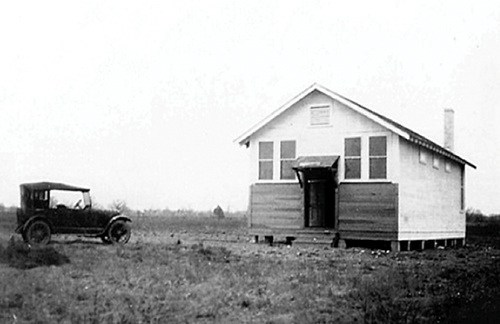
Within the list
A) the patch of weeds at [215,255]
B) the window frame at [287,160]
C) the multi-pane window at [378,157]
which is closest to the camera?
the patch of weeds at [215,255]

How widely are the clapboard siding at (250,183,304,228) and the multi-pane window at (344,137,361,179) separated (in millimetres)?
1994

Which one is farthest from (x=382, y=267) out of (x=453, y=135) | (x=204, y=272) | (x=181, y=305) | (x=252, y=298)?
(x=453, y=135)

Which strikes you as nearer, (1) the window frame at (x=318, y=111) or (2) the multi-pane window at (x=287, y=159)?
(1) the window frame at (x=318, y=111)

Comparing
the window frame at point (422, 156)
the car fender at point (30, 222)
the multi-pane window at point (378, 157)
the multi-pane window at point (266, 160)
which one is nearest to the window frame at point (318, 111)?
the multi-pane window at point (378, 157)

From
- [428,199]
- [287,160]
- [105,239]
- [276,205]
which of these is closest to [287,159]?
[287,160]

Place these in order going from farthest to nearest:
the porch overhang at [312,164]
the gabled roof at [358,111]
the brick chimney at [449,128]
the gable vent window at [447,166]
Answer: the brick chimney at [449,128] → the gable vent window at [447,166] → the porch overhang at [312,164] → the gabled roof at [358,111]

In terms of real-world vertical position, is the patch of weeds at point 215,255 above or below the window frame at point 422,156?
below

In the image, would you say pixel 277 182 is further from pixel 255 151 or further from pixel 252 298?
pixel 252 298

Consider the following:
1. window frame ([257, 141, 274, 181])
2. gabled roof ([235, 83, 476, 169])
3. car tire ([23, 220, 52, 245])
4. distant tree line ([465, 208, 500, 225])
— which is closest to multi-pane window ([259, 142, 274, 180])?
window frame ([257, 141, 274, 181])

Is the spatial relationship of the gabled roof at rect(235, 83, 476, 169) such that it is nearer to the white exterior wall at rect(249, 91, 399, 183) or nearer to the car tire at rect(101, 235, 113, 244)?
the white exterior wall at rect(249, 91, 399, 183)

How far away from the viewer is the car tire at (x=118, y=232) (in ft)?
70.8

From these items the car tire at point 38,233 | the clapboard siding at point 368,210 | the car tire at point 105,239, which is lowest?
the car tire at point 105,239

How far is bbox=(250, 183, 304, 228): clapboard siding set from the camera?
78.5 ft

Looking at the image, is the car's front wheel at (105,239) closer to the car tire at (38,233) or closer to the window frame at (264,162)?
the car tire at (38,233)
